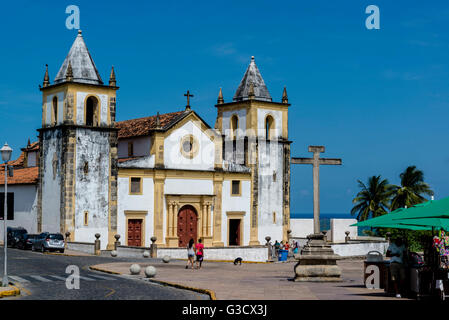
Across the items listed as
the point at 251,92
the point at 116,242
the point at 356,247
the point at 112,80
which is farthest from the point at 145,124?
the point at 356,247

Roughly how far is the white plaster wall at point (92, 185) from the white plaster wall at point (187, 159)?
4.62m

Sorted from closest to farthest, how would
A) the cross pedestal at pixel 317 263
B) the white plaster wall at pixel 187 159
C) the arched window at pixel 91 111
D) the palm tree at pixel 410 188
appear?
the cross pedestal at pixel 317 263 < the arched window at pixel 91 111 < the white plaster wall at pixel 187 159 < the palm tree at pixel 410 188

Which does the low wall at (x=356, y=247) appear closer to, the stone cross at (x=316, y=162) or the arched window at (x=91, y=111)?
the arched window at (x=91, y=111)

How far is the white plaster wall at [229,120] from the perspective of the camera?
52.8 metres

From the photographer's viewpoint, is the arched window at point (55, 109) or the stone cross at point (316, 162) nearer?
the stone cross at point (316, 162)

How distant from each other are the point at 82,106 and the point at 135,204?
7225mm

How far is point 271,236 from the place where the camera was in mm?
52562

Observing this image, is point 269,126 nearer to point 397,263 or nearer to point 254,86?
point 254,86

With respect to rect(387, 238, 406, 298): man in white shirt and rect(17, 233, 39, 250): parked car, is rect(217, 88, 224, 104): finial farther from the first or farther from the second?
rect(387, 238, 406, 298): man in white shirt

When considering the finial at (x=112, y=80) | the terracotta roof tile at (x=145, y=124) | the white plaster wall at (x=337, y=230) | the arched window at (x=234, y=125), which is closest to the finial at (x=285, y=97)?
the arched window at (x=234, y=125)

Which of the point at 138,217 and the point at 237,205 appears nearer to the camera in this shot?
the point at 138,217

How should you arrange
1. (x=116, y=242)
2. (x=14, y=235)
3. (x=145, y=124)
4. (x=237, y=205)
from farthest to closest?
(x=145, y=124), (x=237, y=205), (x=14, y=235), (x=116, y=242)

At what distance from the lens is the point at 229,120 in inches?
2120
